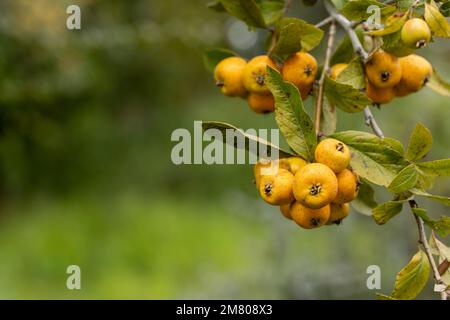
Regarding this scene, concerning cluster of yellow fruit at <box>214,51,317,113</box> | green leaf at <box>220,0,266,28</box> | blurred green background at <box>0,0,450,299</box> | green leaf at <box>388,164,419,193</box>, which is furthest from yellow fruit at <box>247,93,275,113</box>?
blurred green background at <box>0,0,450,299</box>

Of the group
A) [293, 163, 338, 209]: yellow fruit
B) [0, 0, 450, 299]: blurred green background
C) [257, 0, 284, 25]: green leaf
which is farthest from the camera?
[0, 0, 450, 299]: blurred green background

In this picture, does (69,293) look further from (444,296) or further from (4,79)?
(444,296)

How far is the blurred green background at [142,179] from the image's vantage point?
83.7 inches

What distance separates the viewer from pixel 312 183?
646mm

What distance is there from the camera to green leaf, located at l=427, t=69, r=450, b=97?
33.3 inches

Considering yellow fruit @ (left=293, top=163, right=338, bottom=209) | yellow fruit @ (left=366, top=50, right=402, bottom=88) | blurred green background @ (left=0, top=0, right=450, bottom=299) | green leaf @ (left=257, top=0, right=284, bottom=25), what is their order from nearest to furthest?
1. yellow fruit @ (left=293, top=163, right=338, bottom=209)
2. yellow fruit @ (left=366, top=50, right=402, bottom=88)
3. green leaf @ (left=257, top=0, right=284, bottom=25)
4. blurred green background @ (left=0, top=0, right=450, bottom=299)

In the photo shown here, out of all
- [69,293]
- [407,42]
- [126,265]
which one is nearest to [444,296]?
[407,42]

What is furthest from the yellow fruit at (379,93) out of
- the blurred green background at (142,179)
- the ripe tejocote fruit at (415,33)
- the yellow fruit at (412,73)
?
the blurred green background at (142,179)

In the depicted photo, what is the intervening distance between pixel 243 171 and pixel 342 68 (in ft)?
12.2

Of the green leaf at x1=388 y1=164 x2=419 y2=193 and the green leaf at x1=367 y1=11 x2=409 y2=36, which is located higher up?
the green leaf at x1=367 y1=11 x2=409 y2=36

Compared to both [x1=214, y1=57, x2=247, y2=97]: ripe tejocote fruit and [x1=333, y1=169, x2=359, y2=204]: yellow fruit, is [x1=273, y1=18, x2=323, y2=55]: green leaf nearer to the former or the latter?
[x1=214, y1=57, x2=247, y2=97]: ripe tejocote fruit

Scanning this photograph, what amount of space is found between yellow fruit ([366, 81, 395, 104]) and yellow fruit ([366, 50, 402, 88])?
2 cm

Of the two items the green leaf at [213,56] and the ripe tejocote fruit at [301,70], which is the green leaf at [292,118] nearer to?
the ripe tejocote fruit at [301,70]

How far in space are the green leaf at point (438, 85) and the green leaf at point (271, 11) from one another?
0.78 ft
